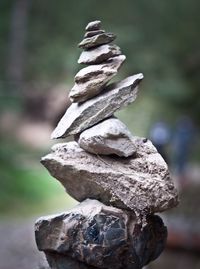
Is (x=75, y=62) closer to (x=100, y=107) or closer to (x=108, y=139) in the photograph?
(x=100, y=107)

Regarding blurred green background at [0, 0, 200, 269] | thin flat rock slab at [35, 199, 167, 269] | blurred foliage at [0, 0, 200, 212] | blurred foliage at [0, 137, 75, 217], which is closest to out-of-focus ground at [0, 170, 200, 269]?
blurred green background at [0, 0, 200, 269]

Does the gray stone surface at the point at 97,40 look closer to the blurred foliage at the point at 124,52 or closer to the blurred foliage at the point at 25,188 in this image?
the blurred foliage at the point at 25,188

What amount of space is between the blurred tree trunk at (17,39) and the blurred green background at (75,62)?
2 cm

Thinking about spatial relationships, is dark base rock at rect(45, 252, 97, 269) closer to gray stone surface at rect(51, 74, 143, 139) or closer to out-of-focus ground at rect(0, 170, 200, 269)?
gray stone surface at rect(51, 74, 143, 139)

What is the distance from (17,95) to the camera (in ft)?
47.4

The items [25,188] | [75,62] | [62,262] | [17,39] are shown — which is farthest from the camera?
[17,39]

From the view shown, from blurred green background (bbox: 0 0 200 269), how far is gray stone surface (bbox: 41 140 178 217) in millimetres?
7688

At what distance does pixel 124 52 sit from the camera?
13.3 meters

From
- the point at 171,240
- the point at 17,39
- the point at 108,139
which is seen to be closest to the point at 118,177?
the point at 108,139

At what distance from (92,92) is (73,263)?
1.16 metres

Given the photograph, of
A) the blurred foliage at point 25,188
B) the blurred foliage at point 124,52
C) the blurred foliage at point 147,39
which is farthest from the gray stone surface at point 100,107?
the blurred foliage at point 147,39

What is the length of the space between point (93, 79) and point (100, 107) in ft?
0.66

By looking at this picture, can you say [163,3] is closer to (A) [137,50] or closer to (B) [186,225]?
(A) [137,50]

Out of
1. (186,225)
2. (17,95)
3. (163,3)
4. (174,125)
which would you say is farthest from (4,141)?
(186,225)
